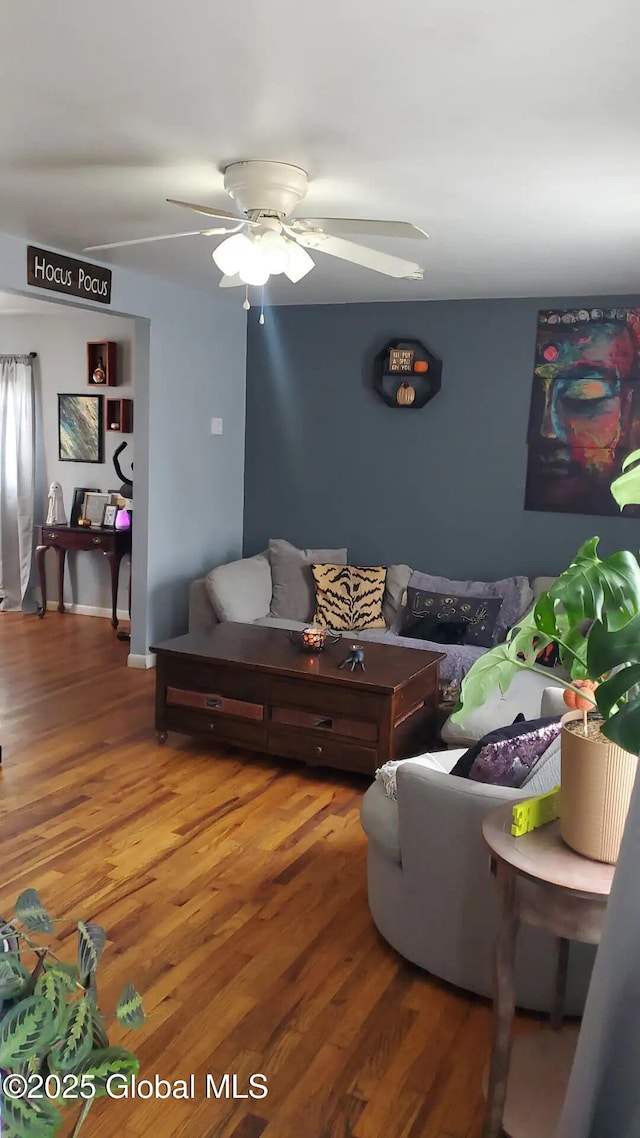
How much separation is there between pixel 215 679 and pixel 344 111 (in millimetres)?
2510

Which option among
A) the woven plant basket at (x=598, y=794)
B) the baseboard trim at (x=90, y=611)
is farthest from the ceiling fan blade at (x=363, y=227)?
the baseboard trim at (x=90, y=611)

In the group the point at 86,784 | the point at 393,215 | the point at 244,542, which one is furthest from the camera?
the point at 244,542

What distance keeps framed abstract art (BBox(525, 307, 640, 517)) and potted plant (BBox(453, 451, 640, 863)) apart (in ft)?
11.6

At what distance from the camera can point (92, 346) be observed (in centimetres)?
689

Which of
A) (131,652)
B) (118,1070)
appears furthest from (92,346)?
(118,1070)

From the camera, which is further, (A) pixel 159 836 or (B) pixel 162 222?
(B) pixel 162 222

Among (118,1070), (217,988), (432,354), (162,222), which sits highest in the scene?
(162,222)

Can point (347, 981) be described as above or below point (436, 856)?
below

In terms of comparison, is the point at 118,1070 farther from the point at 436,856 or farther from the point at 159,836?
the point at 159,836

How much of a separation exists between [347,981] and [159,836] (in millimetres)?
1113

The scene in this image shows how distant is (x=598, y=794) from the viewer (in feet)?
5.60

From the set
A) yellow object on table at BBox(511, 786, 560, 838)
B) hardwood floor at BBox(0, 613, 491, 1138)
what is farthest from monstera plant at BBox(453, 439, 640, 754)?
hardwood floor at BBox(0, 613, 491, 1138)

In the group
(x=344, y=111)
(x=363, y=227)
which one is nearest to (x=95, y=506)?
(x=363, y=227)

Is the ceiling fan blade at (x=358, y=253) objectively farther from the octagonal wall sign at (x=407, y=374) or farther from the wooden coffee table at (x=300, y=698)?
the octagonal wall sign at (x=407, y=374)
